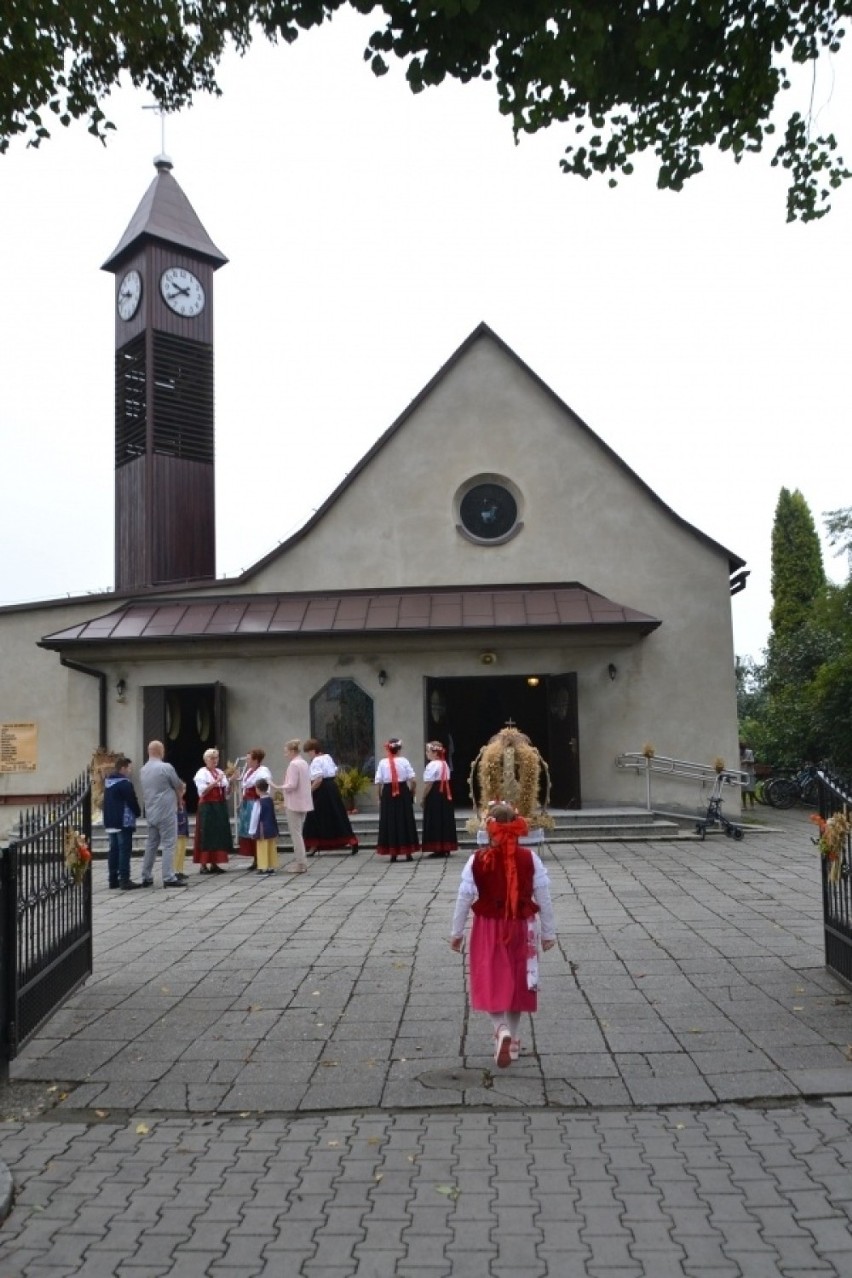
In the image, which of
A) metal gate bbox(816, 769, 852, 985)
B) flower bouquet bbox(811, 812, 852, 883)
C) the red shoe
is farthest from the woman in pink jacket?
the red shoe

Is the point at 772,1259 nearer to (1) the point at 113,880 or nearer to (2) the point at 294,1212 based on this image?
(2) the point at 294,1212

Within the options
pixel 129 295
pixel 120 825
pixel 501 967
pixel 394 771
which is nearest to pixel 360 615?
pixel 394 771

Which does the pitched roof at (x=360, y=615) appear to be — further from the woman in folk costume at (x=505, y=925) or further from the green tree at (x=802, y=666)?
the woman in folk costume at (x=505, y=925)

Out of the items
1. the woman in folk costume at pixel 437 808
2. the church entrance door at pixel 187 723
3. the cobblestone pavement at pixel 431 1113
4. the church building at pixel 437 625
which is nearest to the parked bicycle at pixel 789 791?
the church building at pixel 437 625

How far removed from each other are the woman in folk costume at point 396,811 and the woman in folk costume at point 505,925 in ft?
30.8

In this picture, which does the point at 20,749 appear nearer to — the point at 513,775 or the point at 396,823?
the point at 396,823

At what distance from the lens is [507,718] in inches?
987

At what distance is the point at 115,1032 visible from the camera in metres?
7.59

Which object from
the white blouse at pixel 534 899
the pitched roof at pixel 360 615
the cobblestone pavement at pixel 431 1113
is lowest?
the cobblestone pavement at pixel 431 1113

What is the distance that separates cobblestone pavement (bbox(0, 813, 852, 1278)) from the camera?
14.4ft

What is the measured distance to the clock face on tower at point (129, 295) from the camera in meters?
26.5

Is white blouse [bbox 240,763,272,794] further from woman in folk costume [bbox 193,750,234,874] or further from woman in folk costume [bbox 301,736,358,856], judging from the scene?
woman in folk costume [bbox 301,736,358,856]

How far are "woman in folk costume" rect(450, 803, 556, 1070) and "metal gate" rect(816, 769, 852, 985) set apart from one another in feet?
8.03

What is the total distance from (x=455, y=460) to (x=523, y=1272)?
19.2m
